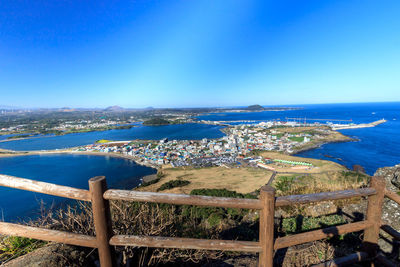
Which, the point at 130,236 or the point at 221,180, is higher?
the point at 130,236

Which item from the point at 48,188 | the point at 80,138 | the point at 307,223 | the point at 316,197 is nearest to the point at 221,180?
the point at 307,223

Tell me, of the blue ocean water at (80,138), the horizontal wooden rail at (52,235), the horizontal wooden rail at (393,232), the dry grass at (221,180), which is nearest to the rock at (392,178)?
the horizontal wooden rail at (393,232)

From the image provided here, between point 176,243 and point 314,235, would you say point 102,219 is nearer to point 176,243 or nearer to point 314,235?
point 176,243

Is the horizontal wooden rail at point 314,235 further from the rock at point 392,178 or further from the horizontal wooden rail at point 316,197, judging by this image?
the rock at point 392,178

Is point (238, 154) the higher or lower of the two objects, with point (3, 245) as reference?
lower

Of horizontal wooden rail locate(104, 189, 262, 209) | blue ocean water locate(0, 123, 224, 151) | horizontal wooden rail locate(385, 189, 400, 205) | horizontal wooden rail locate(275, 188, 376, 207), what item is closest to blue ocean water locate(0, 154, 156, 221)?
blue ocean water locate(0, 123, 224, 151)

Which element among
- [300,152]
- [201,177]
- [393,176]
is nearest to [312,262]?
[393,176]

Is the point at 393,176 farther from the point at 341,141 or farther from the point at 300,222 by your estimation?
the point at 341,141
